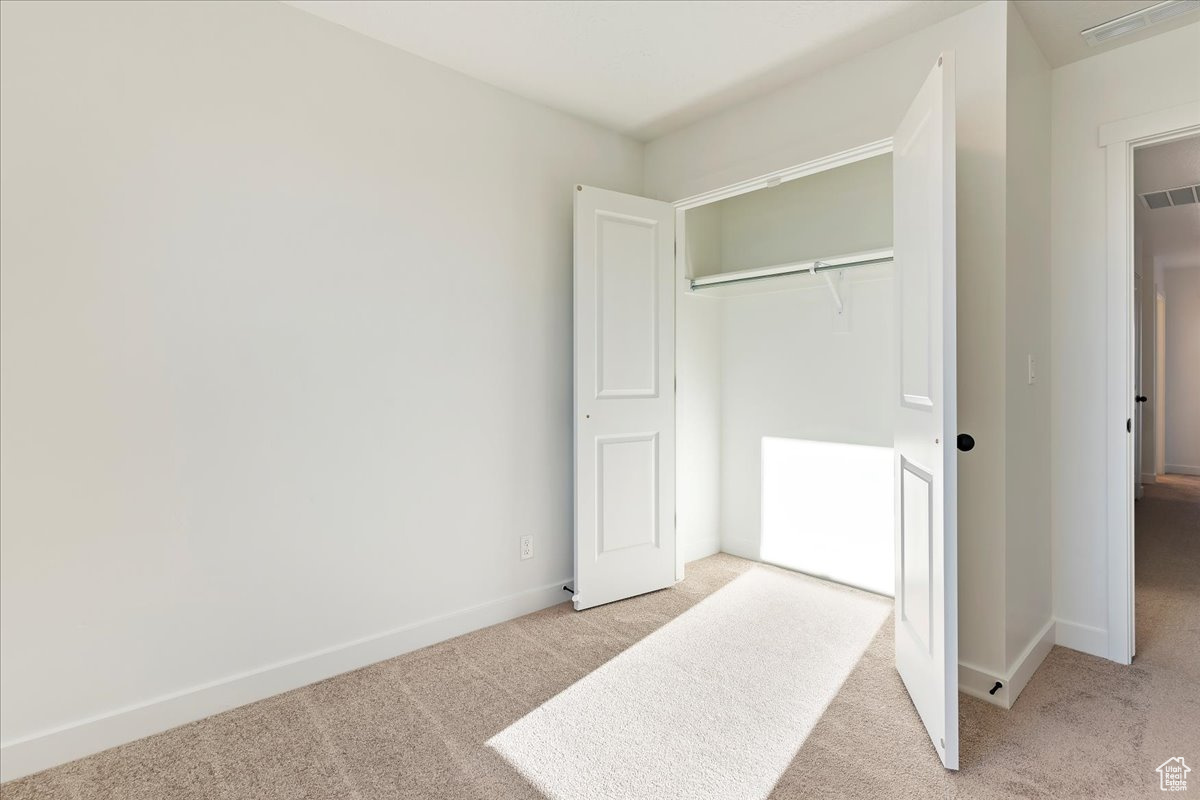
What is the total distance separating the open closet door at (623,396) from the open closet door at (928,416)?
1300 mm

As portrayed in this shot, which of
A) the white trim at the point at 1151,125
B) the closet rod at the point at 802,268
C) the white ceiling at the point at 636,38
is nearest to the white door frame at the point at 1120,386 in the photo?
the white trim at the point at 1151,125

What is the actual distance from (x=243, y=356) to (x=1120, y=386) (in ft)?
11.2

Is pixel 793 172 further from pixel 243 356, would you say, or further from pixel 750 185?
pixel 243 356

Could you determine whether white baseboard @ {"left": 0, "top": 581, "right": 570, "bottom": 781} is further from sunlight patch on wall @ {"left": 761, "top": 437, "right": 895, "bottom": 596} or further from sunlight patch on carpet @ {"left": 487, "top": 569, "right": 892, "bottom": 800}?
sunlight patch on wall @ {"left": 761, "top": 437, "right": 895, "bottom": 596}

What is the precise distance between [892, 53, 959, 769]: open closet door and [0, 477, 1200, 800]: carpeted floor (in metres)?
0.19

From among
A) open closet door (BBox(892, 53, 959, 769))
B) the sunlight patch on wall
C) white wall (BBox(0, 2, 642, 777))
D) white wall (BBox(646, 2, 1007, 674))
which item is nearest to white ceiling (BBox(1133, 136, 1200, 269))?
white wall (BBox(646, 2, 1007, 674))

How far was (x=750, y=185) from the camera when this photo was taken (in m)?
2.99

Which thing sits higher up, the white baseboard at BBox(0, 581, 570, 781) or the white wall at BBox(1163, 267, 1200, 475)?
the white wall at BBox(1163, 267, 1200, 475)

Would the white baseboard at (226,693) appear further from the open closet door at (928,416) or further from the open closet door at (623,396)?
the open closet door at (928,416)

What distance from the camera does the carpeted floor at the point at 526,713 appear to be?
5.47 ft

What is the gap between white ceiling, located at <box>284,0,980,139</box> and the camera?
2195 mm

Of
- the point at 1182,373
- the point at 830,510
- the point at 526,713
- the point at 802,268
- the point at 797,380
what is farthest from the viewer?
the point at 1182,373

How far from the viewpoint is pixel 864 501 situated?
3.23 meters

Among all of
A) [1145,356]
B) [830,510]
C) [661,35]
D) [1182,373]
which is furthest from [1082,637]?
[1182,373]
